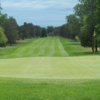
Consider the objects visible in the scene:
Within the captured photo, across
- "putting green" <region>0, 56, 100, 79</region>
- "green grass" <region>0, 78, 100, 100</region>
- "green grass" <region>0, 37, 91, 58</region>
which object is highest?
"green grass" <region>0, 78, 100, 100</region>

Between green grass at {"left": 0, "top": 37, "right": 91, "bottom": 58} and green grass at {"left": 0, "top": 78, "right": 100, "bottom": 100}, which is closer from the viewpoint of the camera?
green grass at {"left": 0, "top": 78, "right": 100, "bottom": 100}

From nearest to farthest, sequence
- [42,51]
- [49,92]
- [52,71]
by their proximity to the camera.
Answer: [49,92] < [52,71] < [42,51]

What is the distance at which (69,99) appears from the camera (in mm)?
12453

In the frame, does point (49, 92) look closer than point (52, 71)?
Yes

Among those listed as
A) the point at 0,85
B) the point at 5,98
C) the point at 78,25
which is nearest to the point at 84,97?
the point at 5,98

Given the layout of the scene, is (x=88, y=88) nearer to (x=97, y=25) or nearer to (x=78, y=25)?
(x=97, y=25)

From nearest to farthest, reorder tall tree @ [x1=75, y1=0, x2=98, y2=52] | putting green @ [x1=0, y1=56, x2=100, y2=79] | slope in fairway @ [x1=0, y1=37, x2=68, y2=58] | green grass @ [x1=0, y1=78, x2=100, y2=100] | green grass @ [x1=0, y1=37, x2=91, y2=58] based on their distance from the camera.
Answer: green grass @ [x1=0, y1=78, x2=100, y2=100]
putting green @ [x1=0, y1=56, x2=100, y2=79]
green grass @ [x1=0, y1=37, x2=91, y2=58]
slope in fairway @ [x1=0, y1=37, x2=68, y2=58]
tall tree @ [x1=75, y1=0, x2=98, y2=52]

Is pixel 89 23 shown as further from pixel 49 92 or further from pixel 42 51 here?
pixel 49 92

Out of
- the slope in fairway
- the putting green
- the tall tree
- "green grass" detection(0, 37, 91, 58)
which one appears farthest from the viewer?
the tall tree

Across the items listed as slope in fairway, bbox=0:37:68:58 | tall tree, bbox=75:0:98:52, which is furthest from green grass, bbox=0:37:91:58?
tall tree, bbox=75:0:98:52

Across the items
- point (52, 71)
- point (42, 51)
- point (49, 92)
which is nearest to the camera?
point (49, 92)

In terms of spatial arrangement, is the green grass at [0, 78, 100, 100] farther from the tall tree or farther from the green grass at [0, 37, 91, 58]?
the tall tree

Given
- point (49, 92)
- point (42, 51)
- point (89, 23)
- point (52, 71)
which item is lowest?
point (42, 51)

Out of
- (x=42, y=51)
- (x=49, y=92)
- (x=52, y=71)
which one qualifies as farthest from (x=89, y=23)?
(x=49, y=92)
